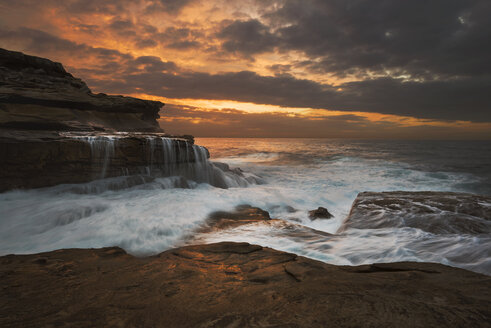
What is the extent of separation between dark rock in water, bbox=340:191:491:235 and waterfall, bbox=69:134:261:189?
748 centimetres

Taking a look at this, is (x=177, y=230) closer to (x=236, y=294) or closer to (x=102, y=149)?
(x=236, y=294)

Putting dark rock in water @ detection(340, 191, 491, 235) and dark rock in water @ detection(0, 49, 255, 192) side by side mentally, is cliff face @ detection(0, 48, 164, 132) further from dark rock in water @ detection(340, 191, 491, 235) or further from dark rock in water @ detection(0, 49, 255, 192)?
dark rock in water @ detection(340, 191, 491, 235)

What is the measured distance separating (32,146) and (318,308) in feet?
35.5

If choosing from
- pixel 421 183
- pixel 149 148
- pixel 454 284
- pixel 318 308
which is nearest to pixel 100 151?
pixel 149 148

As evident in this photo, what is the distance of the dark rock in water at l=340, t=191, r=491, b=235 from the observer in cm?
511

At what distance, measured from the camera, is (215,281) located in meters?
2.56

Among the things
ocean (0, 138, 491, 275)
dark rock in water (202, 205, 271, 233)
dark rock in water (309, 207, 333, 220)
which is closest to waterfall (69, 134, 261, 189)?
ocean (0, 138, 491, 275)

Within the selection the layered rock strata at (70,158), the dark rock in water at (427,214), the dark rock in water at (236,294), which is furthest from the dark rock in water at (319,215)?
the layered rock strata at (70,158)

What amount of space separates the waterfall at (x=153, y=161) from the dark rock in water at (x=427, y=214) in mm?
7480

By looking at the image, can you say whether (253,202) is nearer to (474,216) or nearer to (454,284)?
(474,216)

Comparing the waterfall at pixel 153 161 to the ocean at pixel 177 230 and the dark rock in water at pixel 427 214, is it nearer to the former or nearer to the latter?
the ocean at pixel 177 230

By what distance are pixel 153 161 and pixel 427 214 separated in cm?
1049

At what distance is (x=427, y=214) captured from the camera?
5.87 metres

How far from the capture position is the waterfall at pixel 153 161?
925 cm
